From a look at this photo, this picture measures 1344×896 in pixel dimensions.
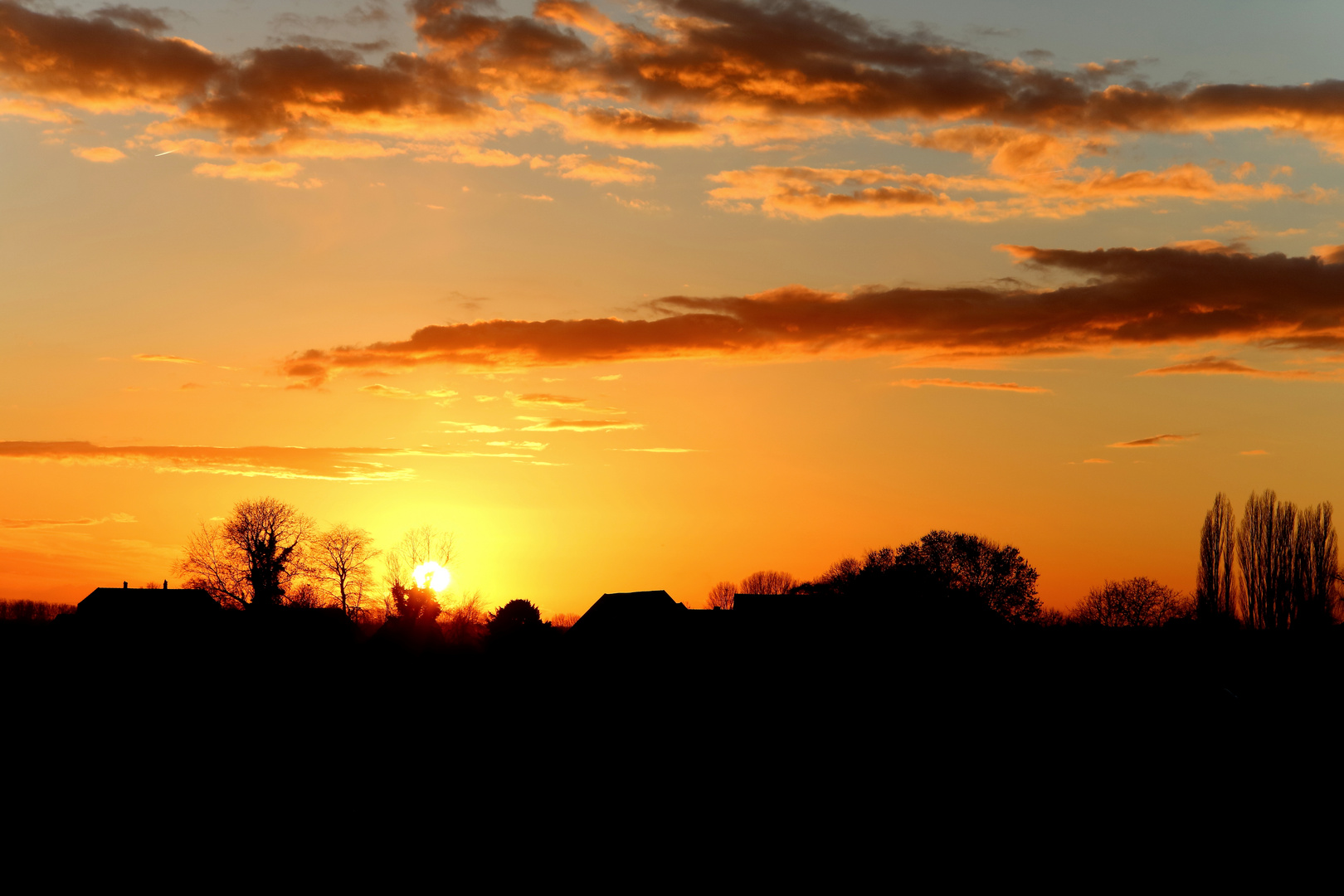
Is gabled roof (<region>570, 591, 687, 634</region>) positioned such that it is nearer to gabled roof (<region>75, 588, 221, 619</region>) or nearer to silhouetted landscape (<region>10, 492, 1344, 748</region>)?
silhouetted landscape (<region>10, 492, 1344, 748</region>)

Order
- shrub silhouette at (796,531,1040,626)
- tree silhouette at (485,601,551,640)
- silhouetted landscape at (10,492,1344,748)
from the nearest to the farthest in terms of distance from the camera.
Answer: silhouetted landscape at (10,492,1344,748) → tree silhouette at (485,601,551,640) → shrub silhouette at (796,531,1040,626)

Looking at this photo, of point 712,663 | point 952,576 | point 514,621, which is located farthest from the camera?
point 952,576

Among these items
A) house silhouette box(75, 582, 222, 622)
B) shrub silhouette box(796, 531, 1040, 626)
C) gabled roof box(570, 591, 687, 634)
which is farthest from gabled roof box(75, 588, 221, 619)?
shrub silhouette box(796, 531, 1040, 626)

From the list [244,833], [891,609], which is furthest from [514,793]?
[891,609]

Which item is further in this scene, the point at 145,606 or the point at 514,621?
the point at 514,621

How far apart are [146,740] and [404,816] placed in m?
15.9

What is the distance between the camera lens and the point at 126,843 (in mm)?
25609

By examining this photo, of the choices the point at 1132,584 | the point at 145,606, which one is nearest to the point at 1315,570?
the point at 1132,584

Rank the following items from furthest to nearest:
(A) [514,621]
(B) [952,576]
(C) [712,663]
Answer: (B) [952,576] → (A) [514,621] → (C) [712,663]

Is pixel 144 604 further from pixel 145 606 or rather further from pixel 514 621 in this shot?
pixel 514 621

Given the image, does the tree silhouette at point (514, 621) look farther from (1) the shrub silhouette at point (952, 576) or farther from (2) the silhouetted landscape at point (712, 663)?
(1) the shrub silhouette at point (952, 576)

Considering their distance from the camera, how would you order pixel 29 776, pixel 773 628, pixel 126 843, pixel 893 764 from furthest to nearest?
pixel 773 628 < pixel 893 764 < pixel 29 776 < pixel 126 843

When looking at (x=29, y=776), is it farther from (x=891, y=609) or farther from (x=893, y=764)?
(x=891, y=609)

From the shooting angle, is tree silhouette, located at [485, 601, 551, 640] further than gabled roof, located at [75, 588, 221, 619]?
Yes
